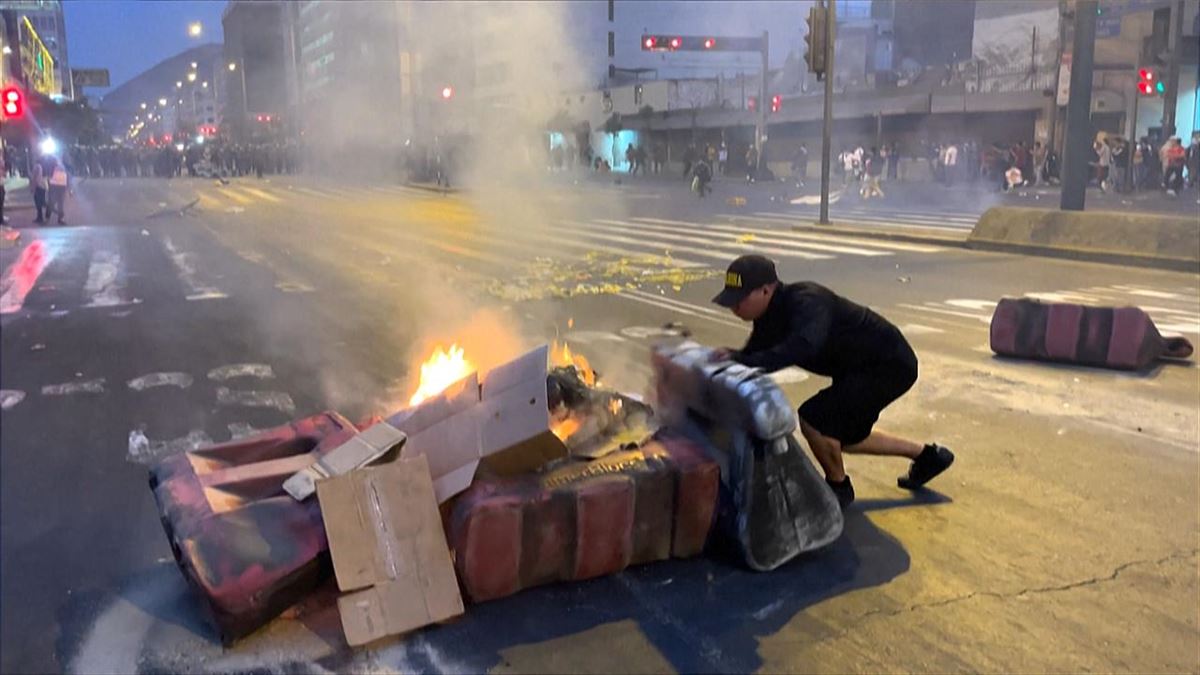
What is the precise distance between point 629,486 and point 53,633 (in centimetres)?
187

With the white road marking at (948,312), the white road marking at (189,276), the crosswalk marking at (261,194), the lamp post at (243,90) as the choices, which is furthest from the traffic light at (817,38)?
the crosswalk marking at (261,194)

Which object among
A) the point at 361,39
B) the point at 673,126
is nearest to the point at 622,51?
the point at 673,126

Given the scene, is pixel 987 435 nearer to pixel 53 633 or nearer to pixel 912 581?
pixel 912 581

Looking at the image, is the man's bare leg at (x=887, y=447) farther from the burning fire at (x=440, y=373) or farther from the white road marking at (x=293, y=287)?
the white road marking at (x=293, y=287)

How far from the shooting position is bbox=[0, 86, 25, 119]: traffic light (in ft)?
60.2

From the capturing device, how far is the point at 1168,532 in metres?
3.73

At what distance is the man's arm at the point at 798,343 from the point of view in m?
3.54

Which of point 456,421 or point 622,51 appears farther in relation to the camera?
point 622,51

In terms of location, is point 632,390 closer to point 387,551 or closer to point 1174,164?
point 387,551

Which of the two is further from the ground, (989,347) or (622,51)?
(622,51)

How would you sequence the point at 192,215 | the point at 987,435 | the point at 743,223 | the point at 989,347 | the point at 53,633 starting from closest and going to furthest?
the point at 53,633
the point at 987,435
the point at 989,347
the point at 743,223
the point at 192,215

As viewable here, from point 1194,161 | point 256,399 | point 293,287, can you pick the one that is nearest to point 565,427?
point 256,399

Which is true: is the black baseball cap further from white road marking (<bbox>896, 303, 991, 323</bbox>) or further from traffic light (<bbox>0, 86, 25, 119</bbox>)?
traffic light (<bbox>0, 86, 25, 119</bbox>)

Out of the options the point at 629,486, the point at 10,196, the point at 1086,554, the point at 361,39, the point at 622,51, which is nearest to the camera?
the point at 629,486
